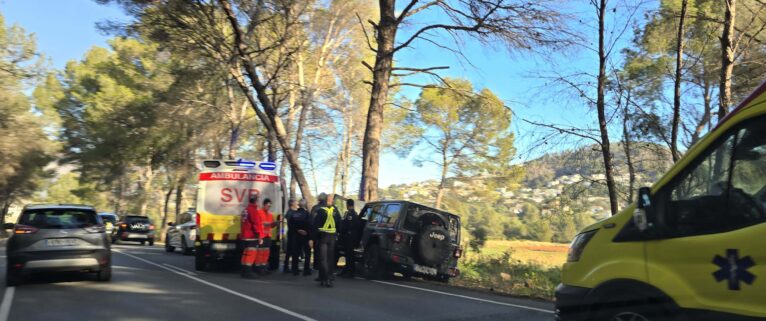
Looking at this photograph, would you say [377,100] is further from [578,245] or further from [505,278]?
[578,245]

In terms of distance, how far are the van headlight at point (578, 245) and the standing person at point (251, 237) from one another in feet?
27.9

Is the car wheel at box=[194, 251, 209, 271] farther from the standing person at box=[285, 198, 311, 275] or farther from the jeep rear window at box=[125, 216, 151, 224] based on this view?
the jeep rear window at box=[125, 216, 151, 224]

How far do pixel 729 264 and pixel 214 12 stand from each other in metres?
17.9

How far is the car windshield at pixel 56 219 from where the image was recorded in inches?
397

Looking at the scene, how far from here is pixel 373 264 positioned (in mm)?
12391

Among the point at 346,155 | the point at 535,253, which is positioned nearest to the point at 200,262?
the point at 535,253

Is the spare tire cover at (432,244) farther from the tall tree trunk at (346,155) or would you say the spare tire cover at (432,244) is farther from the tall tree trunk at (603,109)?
the tall tree trunk at (346,155)

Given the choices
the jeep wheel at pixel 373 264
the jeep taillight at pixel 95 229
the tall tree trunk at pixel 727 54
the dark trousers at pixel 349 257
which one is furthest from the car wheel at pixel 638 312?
the jeep taillight at pixel 95 229

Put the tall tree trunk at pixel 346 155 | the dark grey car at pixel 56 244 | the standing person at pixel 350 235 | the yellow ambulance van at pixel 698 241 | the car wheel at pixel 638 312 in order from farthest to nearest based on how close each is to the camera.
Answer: the tall tree trunk at pixel 346 155 → the standing person at pixel 350 235 → the dark grey car at pixel 56 244 → the car wheel at pixel 638 312 → the yellow ambulance van at pixel 698 241

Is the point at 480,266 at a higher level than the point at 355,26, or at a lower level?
lower

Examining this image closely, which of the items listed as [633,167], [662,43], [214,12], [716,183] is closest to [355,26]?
[214,12]

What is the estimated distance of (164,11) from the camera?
58.7 feet

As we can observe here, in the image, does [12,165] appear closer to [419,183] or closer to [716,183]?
[419,183]

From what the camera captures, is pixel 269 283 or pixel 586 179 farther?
pixel 586 179
